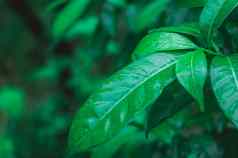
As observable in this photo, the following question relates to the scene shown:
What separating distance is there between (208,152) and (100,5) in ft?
1.52

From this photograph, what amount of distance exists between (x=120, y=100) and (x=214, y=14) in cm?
15

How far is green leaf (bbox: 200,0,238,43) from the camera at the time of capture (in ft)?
2.35

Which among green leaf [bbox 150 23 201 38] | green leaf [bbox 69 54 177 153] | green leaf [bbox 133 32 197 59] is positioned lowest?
green leaf [bbox 69 54 177 153]

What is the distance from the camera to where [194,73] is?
687mm

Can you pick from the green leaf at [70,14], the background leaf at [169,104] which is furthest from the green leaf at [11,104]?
the background leaf at [169,104]

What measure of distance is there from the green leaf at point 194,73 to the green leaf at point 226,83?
0.01m

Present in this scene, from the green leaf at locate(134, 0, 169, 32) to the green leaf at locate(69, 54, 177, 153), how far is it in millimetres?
471

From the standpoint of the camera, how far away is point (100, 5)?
130 centimetres

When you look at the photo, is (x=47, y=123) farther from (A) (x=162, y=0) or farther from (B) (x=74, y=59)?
(A) (x=162, y=0)

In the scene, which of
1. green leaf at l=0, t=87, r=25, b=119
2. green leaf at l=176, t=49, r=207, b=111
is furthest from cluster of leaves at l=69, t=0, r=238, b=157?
green leaf at l=0, t=87, r=25, b=119

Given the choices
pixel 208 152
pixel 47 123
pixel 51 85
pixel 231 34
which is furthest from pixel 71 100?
pixel 231 34

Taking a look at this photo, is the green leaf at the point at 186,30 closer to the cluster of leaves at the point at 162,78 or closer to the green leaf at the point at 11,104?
the cluster of leaves at the point at 162,78

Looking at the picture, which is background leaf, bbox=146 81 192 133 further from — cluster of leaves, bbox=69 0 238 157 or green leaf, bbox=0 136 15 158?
green leaf, bbox=0 136 15 158

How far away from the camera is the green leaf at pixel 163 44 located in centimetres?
72
